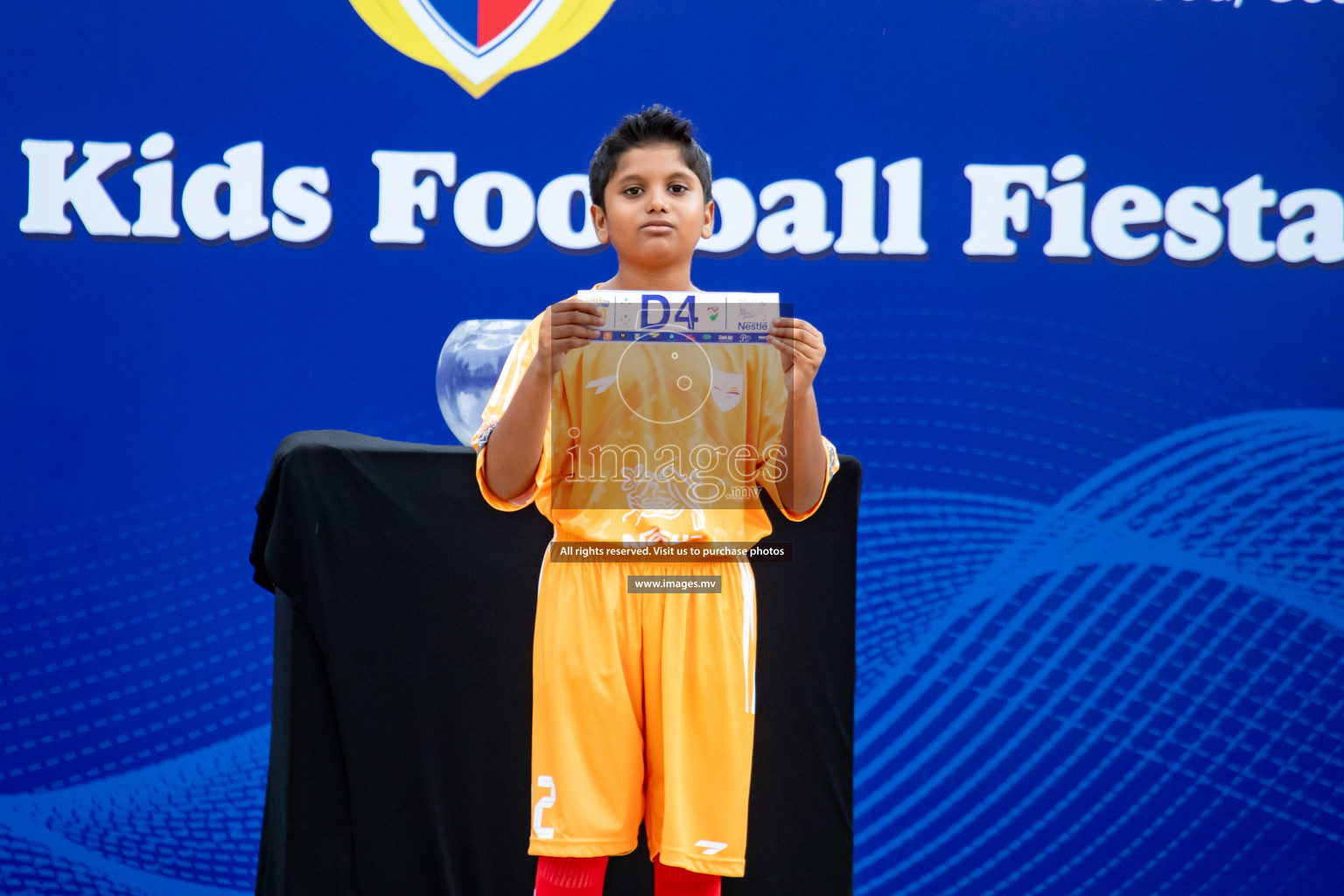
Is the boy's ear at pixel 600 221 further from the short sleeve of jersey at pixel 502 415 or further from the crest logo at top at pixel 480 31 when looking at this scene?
the crest logo at top at pixel 480 31

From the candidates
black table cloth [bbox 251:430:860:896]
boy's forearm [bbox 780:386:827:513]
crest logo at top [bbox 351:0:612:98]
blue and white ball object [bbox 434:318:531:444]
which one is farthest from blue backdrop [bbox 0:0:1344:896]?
boy's forearm [bbox 780:386:827:513]

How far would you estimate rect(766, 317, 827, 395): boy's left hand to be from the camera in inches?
54.2

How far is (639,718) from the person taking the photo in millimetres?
1442

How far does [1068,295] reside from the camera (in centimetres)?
268

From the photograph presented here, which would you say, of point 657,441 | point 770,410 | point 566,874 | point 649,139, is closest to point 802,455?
point 770,410

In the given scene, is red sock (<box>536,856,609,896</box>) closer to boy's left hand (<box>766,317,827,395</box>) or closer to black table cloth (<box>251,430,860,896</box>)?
black table cloth (<box>251,430,860,896</box>)

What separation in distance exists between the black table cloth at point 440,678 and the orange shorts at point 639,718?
40cm

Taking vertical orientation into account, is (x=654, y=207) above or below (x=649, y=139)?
below

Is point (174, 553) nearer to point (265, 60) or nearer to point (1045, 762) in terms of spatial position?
point (265, 60)

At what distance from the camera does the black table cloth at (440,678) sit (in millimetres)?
1805

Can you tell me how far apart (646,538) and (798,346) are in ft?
1.11

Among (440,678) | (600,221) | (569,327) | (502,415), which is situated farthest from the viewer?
(440,678)

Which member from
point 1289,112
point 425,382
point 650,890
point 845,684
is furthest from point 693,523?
point 1289,112

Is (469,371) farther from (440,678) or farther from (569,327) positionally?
(569,327)
